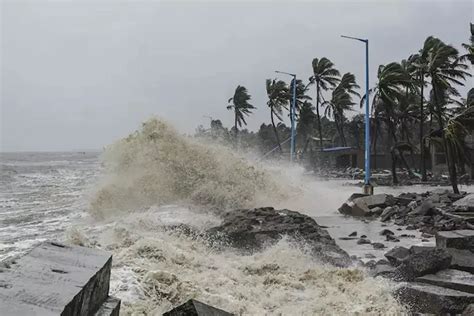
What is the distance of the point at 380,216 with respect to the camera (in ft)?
45.5

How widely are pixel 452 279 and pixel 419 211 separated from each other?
7306 mm

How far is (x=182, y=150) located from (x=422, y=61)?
1827 centimetres

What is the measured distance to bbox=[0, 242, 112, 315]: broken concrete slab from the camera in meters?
2.89

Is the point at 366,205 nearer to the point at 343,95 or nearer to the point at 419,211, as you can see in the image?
the point at 419,211

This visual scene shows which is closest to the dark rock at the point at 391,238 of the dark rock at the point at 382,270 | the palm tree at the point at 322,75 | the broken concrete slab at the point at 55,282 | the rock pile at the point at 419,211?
the rock pile at the point at 419,211

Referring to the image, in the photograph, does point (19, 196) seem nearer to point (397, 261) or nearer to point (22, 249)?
point (22, 249)

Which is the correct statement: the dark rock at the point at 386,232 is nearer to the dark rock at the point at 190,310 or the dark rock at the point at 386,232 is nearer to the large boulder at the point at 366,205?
the large boulder at the point at 366,205

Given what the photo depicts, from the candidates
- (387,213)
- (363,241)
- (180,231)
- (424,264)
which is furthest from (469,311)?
(387,213)

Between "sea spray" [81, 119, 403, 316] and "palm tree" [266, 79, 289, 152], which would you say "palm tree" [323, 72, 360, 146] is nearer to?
"palm tree" [266, 79, 289, 152]

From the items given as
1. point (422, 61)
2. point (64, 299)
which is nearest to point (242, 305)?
point (64, 299)

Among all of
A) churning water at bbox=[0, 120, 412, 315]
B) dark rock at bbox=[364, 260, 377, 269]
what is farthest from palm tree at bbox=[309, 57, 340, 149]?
dark rock at bbox=[364, 260, 377, 269]

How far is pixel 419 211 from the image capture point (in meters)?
12.8

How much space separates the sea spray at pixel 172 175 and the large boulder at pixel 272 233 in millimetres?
4632

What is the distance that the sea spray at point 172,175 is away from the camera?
51.0ft
